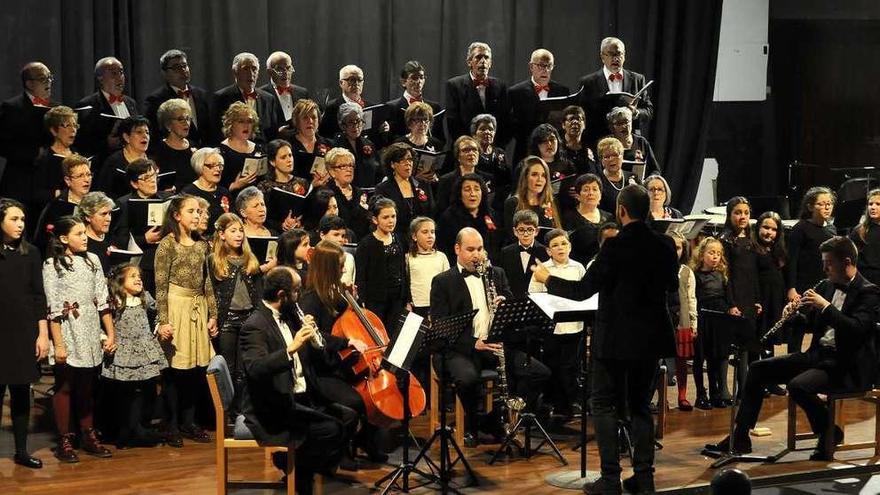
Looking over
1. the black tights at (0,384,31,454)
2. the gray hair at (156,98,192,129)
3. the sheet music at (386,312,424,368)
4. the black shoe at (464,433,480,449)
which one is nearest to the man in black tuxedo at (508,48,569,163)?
the gray hair at (156,98,192,129)

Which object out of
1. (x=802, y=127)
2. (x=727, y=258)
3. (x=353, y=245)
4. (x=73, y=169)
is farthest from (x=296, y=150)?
(x=802, y=127)

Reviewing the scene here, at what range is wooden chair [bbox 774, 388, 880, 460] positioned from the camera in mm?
6582

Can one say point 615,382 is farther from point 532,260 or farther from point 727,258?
point 727,258

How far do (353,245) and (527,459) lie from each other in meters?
1.62

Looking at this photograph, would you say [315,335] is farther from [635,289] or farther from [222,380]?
[635,289]

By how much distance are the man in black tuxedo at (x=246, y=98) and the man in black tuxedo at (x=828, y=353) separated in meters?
3.50

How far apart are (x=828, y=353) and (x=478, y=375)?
1.82 metres

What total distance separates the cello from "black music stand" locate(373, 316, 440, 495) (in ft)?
0.23

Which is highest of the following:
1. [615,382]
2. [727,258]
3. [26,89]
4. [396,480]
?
[26,89]

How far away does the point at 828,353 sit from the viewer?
6.53m

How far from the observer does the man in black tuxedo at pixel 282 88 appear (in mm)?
8352

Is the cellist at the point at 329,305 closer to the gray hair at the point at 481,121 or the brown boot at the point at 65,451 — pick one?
the brown boot at the point at 65,451

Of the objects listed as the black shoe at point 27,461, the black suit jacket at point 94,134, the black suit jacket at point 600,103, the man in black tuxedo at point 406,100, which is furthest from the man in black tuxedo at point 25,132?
the black suit jacket at point 600,103

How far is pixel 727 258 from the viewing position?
26.2ft
